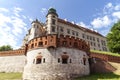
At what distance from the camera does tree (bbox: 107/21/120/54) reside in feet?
163

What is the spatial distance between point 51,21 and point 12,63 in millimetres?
24348

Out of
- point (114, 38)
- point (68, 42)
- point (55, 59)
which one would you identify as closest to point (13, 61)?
point (55, 59)

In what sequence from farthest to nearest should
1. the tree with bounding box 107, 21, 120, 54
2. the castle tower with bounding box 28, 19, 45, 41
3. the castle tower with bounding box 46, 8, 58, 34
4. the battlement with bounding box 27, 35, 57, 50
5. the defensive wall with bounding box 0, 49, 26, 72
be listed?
the castle tower with bounding box 28, 19, 45, 41 < the castle tower with bounding box 46, 8, 58, 34 < the tree with bounding box 107, 21, 120, 54 < the defensive wall with bounding box 0, 49, 26, 72 < the battlement with bounding box 27, 35, 57, 50

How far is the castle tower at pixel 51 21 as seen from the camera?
6412 centimetres

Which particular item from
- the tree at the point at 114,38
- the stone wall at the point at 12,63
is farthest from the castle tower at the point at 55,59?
the tree at the point at 114,38

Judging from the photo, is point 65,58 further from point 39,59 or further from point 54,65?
point 39,59

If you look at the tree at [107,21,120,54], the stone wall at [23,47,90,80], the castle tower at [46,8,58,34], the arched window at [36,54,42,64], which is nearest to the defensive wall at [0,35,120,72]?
the stone wall at [23,47,90,80]

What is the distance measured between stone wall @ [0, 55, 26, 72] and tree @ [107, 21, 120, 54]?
973 inches

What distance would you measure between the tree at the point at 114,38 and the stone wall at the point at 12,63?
2472cm

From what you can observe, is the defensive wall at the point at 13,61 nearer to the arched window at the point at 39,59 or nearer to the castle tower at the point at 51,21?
the arched window at the point at 39,59

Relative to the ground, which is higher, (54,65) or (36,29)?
(36,29)

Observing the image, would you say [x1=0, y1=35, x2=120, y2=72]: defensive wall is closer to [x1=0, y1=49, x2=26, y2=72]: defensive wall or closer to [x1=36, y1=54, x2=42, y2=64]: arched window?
[x1=0, y1=49, x2=26, y2=72]: defensive wall

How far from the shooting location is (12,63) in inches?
1822

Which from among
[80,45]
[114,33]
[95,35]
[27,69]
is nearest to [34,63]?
[27,69]
